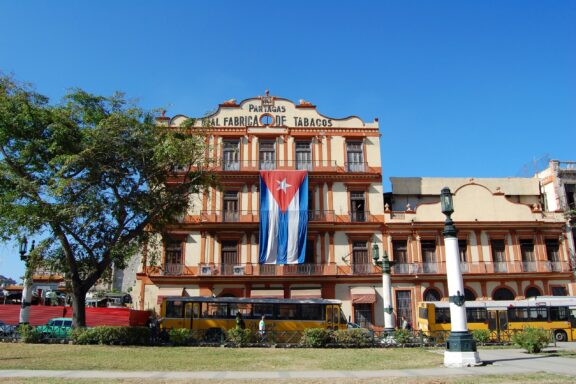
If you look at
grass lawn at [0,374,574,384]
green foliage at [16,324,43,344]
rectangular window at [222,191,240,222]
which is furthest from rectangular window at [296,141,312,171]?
grass lawn at [0,374,574,384]

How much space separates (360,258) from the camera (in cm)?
3438

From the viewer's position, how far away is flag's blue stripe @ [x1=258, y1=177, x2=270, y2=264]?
32.5 metres

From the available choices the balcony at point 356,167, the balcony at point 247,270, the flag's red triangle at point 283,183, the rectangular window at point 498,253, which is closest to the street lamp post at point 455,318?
the flag's red triangle at point 283,183

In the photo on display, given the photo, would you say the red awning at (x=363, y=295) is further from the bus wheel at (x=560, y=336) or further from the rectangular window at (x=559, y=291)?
the rectangular window at (x=559, y=291)

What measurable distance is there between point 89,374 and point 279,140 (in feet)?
85.6

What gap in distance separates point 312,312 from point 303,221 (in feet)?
28.3

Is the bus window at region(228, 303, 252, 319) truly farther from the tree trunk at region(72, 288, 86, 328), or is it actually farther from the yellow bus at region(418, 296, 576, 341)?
the yellow bus at region(418, 296, 576, 341)

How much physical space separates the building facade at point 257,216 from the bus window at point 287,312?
7.03m

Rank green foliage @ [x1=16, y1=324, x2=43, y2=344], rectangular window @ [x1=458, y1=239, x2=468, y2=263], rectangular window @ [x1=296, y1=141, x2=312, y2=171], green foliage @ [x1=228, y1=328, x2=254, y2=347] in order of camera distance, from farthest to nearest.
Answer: rectangular window @ [x1=296, y1=141, x2=312, y2=171] → rectangular window @ [x1=458, y1=239, x2=468, y2=263] → green foliage @ [x1=228, y1=328, x2=254, y2=347] → green foliage @ [x1=16, y1=324, x2=43, y2=344]

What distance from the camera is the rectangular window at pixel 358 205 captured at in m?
35.0

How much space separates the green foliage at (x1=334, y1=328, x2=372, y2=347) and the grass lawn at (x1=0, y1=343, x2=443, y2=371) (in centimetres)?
257

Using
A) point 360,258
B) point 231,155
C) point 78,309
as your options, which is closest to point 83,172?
point 78,309

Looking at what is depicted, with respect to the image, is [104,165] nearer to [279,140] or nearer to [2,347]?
[2,347]

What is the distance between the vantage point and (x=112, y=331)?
20031 mm
